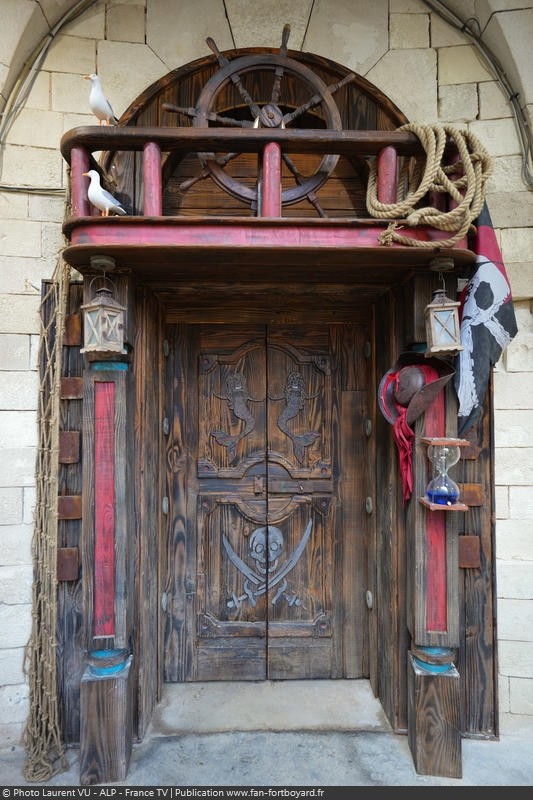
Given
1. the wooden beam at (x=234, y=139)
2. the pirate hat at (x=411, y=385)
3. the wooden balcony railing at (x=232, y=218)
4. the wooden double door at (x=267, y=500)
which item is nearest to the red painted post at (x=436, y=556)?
the pirate hat at (x=411, y=385)

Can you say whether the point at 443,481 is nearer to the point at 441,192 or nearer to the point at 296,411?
the point at 296,411

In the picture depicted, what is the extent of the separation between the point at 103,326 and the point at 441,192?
1652 mm

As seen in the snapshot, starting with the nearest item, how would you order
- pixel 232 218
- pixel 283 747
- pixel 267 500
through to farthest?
pixel 232 218, pixel 283 747, pixel 267 500

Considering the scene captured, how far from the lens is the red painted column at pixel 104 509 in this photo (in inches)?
85.2

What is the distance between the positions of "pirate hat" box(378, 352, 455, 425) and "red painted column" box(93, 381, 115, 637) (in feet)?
4.40

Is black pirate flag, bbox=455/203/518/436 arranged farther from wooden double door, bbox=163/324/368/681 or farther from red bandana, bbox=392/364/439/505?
wooden double door, bbox=163/324/368/681

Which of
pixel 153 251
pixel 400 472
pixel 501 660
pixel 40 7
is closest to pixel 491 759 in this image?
pixel 501 660

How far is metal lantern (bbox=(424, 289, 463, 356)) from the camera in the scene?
2.08 metres

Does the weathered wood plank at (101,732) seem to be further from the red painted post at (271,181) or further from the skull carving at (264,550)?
the red painted post at (271,181)

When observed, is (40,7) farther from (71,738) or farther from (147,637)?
(71,738)

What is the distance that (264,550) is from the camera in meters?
2.80

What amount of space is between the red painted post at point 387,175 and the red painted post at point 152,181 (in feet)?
3.25

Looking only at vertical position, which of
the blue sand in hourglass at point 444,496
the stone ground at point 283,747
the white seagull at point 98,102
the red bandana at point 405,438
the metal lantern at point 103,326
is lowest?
the stone ground at point 283,747

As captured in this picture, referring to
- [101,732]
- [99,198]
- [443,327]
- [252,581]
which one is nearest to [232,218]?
[99,198]
